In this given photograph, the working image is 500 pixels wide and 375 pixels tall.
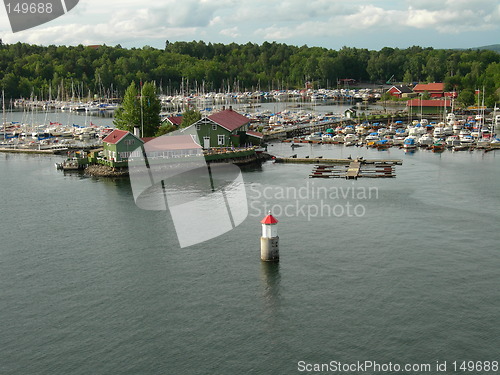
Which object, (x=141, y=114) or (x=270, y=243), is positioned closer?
(x=270, y=243)

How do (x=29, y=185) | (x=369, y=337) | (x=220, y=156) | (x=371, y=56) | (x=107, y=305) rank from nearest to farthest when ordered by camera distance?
(x=369, y=337) → (x=107, y=305) → (x=29, y=185) → (x=220, y=156) → (x=371, y=56)

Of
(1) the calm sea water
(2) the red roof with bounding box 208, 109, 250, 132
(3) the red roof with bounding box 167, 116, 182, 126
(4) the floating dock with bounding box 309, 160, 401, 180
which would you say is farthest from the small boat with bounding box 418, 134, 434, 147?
(3) the red roof with bounding box 167, 116, 182, 126

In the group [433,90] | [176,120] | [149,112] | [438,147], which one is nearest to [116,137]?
[149,112]

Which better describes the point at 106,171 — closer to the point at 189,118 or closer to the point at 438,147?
the point at 189,118

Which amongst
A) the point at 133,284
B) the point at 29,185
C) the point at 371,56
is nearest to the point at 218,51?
the point at 371,56

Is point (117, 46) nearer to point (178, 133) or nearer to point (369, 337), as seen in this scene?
point (178, 133)

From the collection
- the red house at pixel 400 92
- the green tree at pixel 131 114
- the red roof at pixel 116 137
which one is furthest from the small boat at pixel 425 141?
the red house at pixel 400 92
